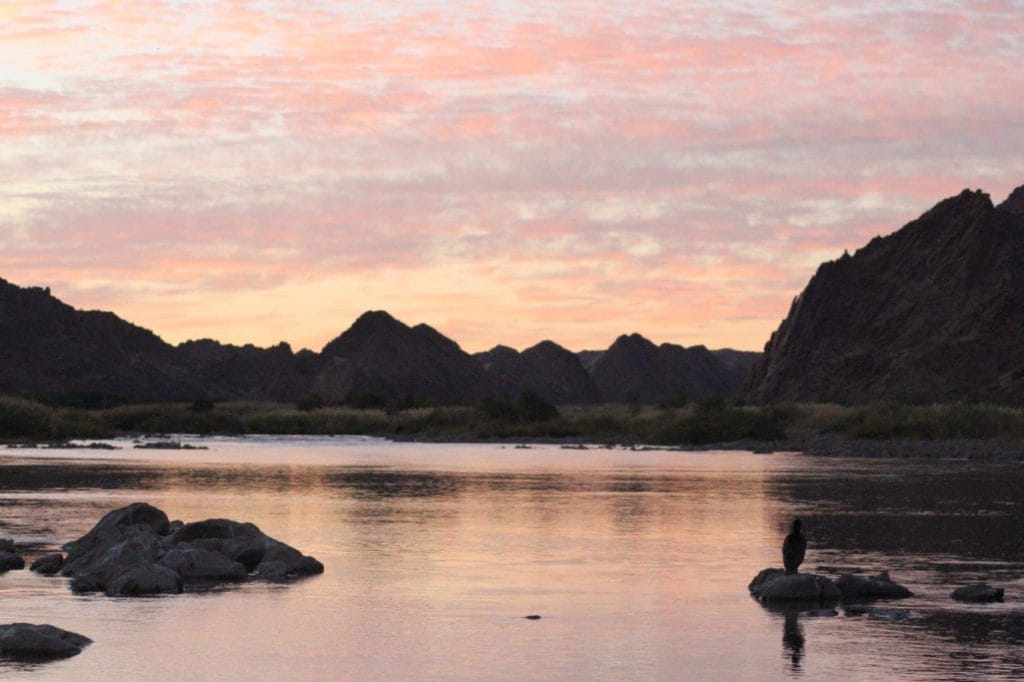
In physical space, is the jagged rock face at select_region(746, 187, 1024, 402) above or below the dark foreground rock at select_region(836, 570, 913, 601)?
above

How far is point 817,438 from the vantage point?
3937 inches

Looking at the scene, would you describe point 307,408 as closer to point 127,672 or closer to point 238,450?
point 238,450

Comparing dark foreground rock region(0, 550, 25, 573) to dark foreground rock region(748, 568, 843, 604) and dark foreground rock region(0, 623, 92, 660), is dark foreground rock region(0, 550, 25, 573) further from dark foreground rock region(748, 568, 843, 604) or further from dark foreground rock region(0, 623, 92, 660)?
dark foreground rock region(748, 568, 843, 604)

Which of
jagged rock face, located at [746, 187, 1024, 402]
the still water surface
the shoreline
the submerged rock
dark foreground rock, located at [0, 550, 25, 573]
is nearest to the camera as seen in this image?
the still water surface

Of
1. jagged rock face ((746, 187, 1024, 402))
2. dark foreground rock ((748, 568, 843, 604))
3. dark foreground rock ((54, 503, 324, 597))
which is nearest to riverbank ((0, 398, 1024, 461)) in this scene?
jagged rock face ((746, 187, 1024, 402))

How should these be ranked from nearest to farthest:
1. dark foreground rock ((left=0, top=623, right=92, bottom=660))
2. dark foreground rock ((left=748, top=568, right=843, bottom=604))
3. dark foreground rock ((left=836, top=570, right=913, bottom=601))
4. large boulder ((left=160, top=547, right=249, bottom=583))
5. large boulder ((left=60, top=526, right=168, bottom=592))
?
dark foreground rock ((left=0, top=623, right=92, bottom=660)), dark foreground rock ((left=748, top=568, right=843, bottom=604)), dark foreground rock ((left=836, top=570, right=913, bottom=601)), large boulder ((left=60, top=526, right=168, bottom=592)), large boulder ((left=160, top=547, right=249, bottom=583))

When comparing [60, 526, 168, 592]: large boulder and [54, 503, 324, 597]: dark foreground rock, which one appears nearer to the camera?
[54, 503, 324, 597]: dark foreground rock

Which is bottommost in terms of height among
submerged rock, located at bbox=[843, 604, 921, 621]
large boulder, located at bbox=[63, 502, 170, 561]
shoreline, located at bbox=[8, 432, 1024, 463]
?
submerged rock, located at bbox=[843, 604, 921, 621]

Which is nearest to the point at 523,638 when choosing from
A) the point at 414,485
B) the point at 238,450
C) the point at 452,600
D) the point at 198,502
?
the point at 452,600

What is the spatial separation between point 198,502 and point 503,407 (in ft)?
281

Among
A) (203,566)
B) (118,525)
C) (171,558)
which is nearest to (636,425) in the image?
(118,525)

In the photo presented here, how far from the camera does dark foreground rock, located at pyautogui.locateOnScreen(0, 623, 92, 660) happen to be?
64.3 feet

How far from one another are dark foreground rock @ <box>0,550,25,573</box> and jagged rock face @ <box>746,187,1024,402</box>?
117 m

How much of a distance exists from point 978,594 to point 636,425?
95.0 m
